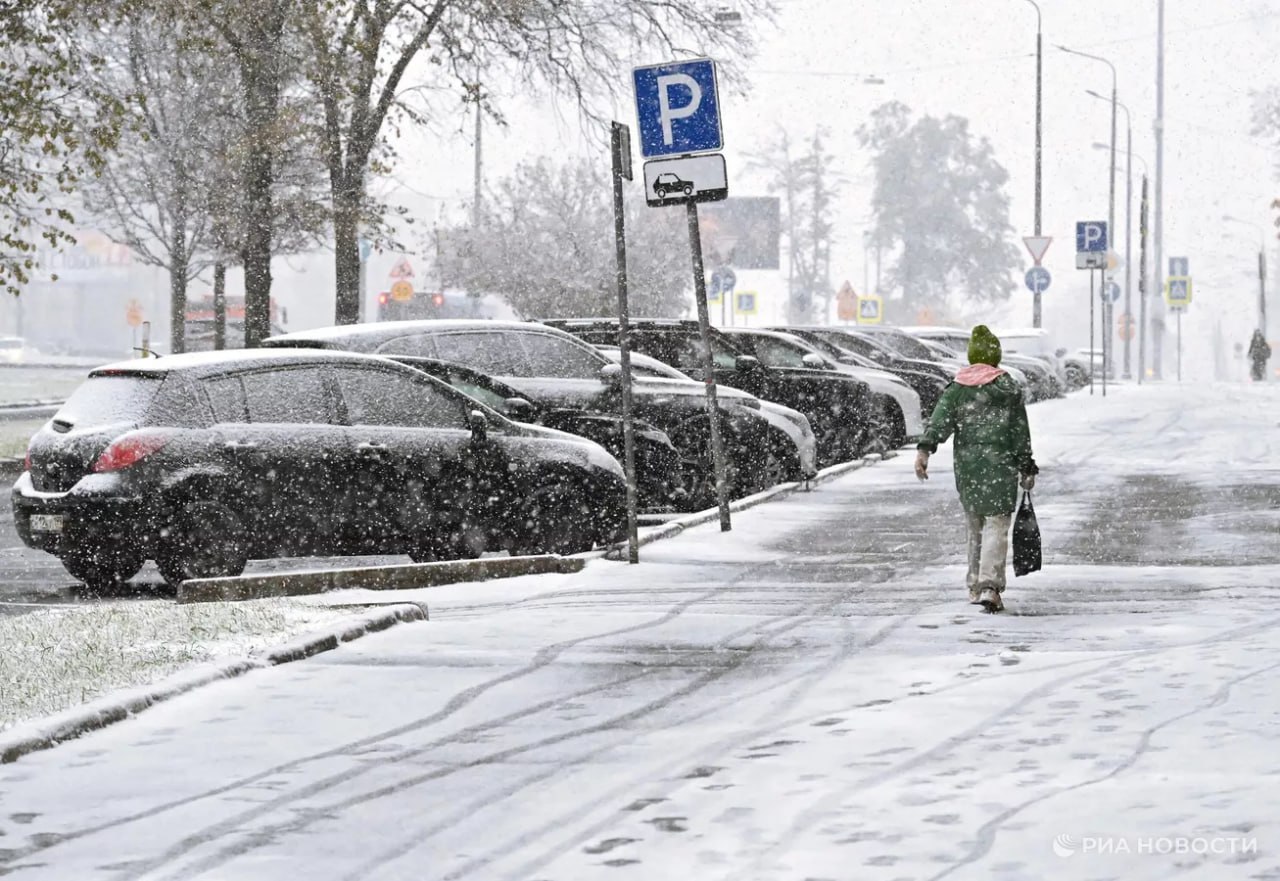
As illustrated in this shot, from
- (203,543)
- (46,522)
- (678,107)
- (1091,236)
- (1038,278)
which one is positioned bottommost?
(203,543)

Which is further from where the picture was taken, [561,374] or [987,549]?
[561,374]

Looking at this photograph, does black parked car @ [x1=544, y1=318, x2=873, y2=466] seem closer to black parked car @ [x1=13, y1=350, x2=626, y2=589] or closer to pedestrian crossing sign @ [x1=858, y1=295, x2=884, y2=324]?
black parked car @ [x1=13, y1=350, x2=626, y2=589]

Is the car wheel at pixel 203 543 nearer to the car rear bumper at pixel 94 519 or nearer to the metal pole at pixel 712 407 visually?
the car rear bumper at pixel 94 519

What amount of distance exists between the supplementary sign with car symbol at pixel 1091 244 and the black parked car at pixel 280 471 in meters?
23.7

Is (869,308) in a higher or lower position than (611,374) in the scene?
higher

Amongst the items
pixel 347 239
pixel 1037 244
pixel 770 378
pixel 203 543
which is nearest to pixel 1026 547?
pixel 203 543

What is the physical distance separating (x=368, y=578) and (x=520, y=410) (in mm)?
4038

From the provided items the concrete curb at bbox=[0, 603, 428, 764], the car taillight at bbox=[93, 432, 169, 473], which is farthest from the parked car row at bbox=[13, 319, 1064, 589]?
the concrete curb at bbox=[0, 603, 428, 764]

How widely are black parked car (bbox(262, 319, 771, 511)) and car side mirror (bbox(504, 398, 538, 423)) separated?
0.20m

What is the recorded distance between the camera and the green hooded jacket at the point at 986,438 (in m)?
10.9

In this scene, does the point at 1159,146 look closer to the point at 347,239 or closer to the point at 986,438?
the point at 347,239

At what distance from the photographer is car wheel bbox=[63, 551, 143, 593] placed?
12648 millimetres

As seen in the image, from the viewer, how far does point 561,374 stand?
17219 mm

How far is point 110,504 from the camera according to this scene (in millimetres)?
12109
